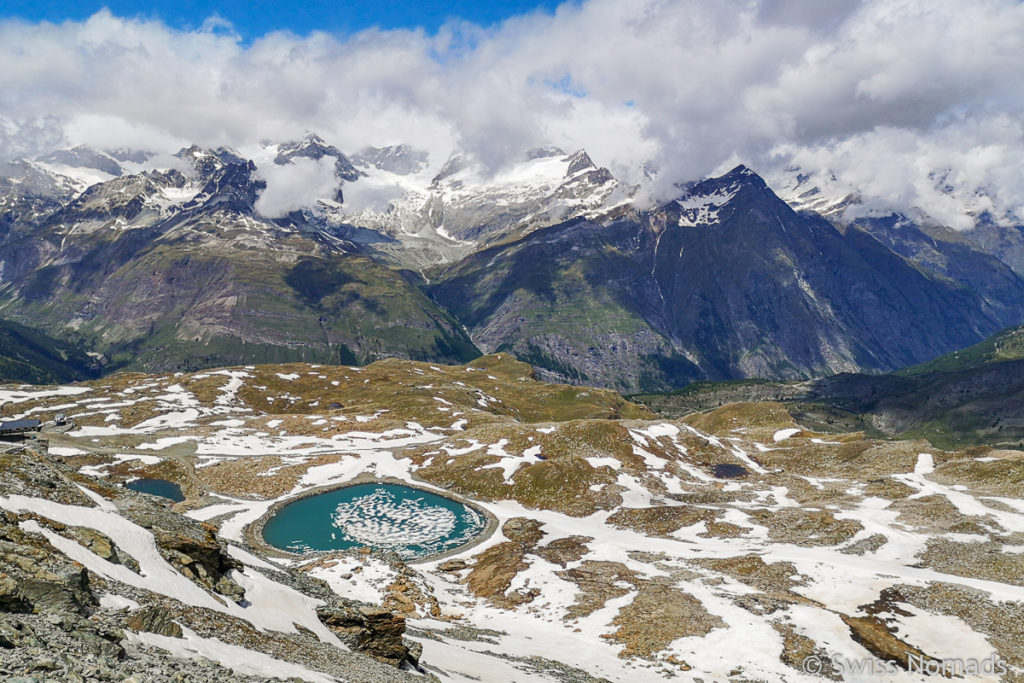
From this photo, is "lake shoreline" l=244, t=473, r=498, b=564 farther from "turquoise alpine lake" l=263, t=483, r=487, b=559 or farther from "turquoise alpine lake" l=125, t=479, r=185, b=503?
"turquoise alpine lake" l=125, t=479, r=185, b=503

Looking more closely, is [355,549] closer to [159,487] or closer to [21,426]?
[159,487]

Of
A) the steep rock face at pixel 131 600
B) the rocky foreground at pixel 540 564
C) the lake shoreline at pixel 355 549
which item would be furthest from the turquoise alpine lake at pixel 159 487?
the steep rock face at pixel 131 600

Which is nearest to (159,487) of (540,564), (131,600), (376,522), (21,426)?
(376,522)

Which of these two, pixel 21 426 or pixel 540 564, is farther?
pixel 21 426

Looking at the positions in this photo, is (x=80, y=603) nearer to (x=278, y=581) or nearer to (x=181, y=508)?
(x=278, y=581)

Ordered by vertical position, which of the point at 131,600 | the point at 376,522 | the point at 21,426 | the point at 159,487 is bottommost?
the point at 376,522

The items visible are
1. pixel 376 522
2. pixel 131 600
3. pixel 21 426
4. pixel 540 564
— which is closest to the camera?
pixel 131 600

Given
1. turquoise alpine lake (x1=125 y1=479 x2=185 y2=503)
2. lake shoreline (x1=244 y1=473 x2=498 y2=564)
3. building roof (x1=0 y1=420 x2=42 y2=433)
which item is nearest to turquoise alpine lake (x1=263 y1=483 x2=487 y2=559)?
lake shoreline (x1=244 y1=473 x2=498 y2=564)
